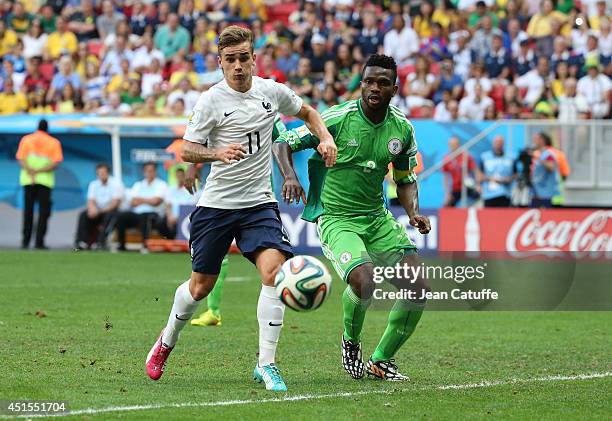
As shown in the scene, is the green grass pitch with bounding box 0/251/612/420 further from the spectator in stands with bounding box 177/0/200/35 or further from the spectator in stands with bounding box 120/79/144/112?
the spectator in stands with bounding box 177/0/200/35

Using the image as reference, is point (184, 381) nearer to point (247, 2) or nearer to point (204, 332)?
point (204, 332)

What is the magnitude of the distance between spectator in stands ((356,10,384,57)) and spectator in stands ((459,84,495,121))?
8.47 feet

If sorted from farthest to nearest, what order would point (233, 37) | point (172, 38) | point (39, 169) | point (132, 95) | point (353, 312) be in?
1. point (172, 38)
2. point (132, 95)
3. point (39, 169)
4. point (353, 312)
5. point (233, 37)

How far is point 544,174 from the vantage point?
21266 mm

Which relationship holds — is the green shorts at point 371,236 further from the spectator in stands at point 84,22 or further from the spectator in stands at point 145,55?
the spectator in stands at point 84,22

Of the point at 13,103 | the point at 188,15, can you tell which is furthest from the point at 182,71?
the point at 13,103

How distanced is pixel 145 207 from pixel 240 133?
1425 centimetres

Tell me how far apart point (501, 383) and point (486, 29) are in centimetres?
1597

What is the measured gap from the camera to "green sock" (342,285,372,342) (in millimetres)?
8742

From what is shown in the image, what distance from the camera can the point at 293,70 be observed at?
79.8 ft

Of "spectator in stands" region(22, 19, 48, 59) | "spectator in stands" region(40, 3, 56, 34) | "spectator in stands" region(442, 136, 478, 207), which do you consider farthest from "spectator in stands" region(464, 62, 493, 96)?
"spectator in stands" region(40, 3, 56, 34)

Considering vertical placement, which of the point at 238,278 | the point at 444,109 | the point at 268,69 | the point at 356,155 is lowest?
the point at 238,278

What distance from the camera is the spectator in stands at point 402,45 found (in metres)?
24.5

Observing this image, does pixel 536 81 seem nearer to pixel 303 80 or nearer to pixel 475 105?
pixel 475 105
